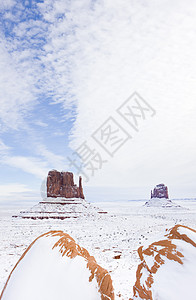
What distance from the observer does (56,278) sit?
3.99 m

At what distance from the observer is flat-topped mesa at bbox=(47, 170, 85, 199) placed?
6400 cm

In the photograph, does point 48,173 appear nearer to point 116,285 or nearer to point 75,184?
point 75,184

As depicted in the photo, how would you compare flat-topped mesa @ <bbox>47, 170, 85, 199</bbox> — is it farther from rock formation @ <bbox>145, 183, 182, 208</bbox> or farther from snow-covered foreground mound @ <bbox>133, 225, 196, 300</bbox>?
rock formation @ <bbox>145, 183, 182, 208</bbox>

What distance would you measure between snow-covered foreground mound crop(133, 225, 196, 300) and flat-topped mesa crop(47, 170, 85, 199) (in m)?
61.2

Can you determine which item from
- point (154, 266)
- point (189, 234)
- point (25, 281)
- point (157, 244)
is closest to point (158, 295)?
point (154, 266)

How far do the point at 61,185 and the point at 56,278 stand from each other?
6403cm

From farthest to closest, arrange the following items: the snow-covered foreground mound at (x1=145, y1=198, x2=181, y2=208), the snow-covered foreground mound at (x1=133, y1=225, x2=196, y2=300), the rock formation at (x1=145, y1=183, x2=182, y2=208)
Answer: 1. the rock formation at (x1=145, y1=183, x2=182, y2=208)
2. the snow-covered foreground mound at (x1=145, y1=198, x2=181, y2=208)
3. the snow-covered foreground mound at (x1=133, y1=225, x2=196, y2=300)

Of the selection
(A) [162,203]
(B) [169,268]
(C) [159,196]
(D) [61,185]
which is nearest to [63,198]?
(D) [61,185]

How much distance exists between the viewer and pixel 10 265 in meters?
9.30

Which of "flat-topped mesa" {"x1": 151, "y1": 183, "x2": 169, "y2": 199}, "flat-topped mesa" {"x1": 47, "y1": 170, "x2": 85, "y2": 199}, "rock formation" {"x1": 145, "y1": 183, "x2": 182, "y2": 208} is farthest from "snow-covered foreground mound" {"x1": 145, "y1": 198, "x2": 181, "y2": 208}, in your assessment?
"flat-topped mesa" {"x1": 47, "y1": 170, "x2": 85, "y2": 199}

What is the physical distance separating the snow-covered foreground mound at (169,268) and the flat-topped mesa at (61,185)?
61188 millimetres

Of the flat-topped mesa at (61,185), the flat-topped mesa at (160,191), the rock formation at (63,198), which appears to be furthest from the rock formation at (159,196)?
the flat-topped mesa at (61,185)

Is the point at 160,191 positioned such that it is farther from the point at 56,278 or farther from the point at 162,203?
the point at 56,278

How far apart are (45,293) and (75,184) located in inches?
2657
